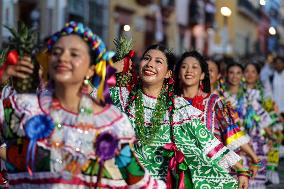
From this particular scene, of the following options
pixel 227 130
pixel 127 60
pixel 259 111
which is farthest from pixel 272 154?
pixel 127 60

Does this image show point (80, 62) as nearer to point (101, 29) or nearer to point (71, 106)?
point (71, 106)

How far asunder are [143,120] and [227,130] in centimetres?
140

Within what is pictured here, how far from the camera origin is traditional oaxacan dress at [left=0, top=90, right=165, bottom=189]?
146 inches

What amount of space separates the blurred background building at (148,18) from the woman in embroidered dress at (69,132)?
16.5ft

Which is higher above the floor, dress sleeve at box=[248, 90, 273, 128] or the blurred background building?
the blurred background building

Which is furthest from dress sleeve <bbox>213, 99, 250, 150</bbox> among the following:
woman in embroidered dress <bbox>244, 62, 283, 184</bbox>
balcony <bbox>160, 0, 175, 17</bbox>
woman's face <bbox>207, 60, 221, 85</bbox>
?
balcony <bbox>160, 0, 175, 17</bbox>

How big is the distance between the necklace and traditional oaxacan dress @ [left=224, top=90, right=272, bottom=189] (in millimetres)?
3252

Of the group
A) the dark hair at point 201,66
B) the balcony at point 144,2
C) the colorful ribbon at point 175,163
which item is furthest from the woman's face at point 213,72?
the balcony at point 144,2

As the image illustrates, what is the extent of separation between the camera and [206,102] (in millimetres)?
6648

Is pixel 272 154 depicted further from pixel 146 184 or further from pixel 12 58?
pixel 12 58

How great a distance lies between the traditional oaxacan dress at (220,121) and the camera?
6574mm

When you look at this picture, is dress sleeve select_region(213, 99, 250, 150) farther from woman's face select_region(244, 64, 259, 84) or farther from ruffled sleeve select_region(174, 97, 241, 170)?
woman's face select_region(244, 64, 259, 84)

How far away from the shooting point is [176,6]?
31.5m

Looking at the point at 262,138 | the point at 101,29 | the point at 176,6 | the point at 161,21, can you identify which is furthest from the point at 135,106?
the point at 176,6
